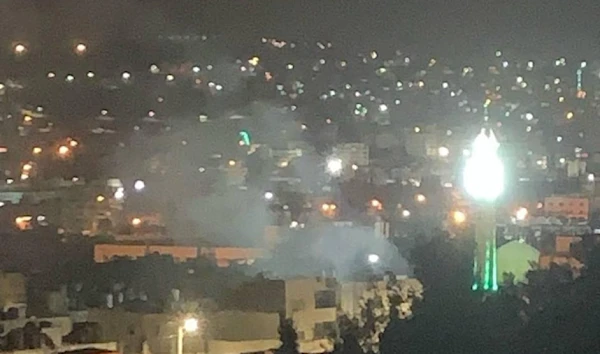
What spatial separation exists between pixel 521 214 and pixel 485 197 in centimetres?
437

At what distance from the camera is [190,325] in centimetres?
781

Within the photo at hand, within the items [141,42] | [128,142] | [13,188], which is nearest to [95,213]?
[13,188]

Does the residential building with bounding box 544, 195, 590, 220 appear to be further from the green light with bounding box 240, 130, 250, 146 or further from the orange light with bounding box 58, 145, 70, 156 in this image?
the orange light with bounding box 58, 145, 70, 156

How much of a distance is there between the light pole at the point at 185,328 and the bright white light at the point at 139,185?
7.52 m

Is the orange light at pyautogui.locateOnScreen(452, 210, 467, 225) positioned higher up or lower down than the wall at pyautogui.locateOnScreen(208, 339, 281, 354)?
higher up

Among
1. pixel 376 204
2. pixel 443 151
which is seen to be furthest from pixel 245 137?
pixel 376 204

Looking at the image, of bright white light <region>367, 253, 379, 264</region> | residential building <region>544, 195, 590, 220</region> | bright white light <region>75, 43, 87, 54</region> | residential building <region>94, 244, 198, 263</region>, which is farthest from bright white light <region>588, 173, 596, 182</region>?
bright white light <region>75, 43, 87, 54</region>

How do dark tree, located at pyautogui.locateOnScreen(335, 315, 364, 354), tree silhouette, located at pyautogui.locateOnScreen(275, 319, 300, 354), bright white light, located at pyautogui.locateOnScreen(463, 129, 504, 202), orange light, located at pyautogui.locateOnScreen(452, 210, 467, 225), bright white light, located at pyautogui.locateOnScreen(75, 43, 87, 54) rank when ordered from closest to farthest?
dark tree, located at pyautogui.locateOnScreen(335, 315, 364, 354)
tree silhouette, located at pyautogui.locateOnScreen(275, 319, 300, 354)
bright white light, located at pyautogui.locateOnScreen(463, 129, 504, 202)
orange light, located at pyautogui.locateOnScreen(452, 210, 467, 225)
bright white light, located at pyautogui.locateOnScreen(75, 43, 87, 54)

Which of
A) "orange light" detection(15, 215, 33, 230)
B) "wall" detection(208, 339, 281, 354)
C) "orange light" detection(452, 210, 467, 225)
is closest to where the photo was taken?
"wall" detection(208, 339, 281, 354)

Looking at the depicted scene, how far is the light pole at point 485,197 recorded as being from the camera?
8.83 meters

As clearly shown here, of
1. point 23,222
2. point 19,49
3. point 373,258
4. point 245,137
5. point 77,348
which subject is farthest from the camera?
point 19,49

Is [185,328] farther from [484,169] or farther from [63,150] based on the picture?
[63,150]

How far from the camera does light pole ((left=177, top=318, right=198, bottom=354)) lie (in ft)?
24.7

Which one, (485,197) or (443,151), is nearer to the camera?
(485,197)
